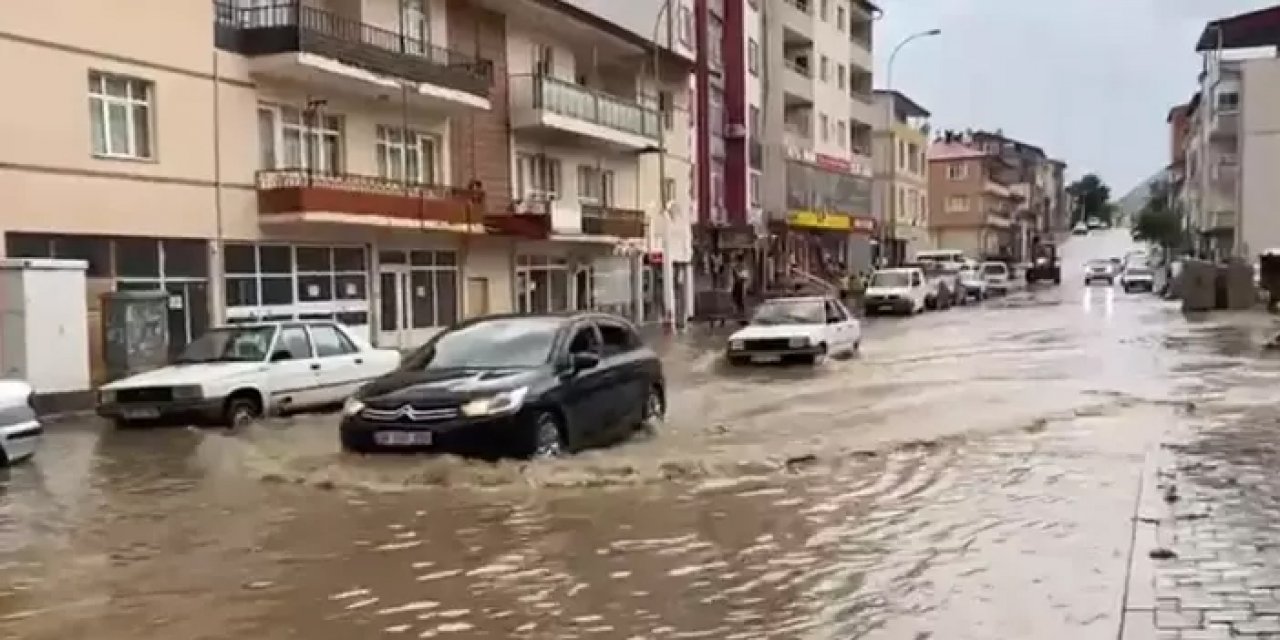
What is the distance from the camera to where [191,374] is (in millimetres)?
18125

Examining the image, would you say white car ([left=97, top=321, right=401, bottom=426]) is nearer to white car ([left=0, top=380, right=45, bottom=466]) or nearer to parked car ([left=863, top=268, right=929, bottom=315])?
white car ([left=0, top=380, right=45, bottom=466])

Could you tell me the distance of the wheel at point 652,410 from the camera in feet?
53.4

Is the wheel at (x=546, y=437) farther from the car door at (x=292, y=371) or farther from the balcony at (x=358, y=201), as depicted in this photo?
the balcony at (x=358, y=201)

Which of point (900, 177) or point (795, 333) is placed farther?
point (900, 177)

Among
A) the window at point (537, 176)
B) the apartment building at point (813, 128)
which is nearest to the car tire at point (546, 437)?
the window at point (537, 176)

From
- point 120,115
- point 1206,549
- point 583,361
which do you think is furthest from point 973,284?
point 1206,549

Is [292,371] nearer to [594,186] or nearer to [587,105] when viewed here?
[587,105]

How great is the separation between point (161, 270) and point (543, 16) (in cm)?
1622

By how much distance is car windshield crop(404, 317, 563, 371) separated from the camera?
548 inches

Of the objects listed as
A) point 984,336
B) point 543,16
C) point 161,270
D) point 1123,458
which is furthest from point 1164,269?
point 1123,458

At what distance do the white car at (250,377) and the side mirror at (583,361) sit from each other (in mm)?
5895

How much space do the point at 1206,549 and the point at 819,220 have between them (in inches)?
2420

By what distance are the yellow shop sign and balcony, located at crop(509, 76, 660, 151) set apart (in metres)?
21.0

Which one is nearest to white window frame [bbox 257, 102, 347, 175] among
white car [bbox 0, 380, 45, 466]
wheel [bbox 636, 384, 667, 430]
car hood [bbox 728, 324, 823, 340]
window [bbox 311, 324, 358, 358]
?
window [bbox 311, 324, 358, 358]
